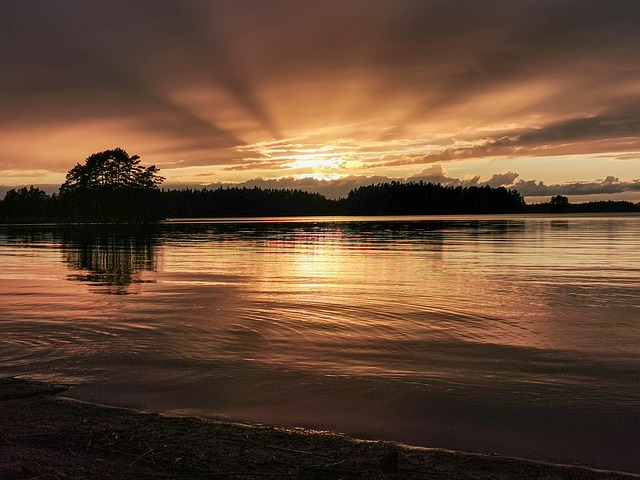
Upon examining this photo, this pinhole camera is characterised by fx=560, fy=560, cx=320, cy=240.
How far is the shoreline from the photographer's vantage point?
18.4 feet

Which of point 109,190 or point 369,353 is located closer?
point 369,353

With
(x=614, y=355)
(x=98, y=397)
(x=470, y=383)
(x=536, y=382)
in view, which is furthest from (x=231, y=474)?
(x=614, y=355)

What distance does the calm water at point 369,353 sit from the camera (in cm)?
747

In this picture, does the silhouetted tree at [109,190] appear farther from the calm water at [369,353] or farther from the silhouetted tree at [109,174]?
the calm water at [369,353]

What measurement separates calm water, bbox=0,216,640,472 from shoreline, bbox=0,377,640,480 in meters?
0.65

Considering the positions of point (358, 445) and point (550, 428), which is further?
point (550, 428)

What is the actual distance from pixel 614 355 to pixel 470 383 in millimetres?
3785

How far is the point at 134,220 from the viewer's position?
6161 inches

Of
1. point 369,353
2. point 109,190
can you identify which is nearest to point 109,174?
point 109,190

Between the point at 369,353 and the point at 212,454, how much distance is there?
218 inches

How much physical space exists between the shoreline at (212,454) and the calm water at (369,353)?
0.65 meters

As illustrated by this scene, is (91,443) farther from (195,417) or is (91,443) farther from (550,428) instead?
(550,428)

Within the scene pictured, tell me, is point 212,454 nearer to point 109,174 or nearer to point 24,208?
point 109,174

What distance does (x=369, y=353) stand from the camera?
1113 centimetres
